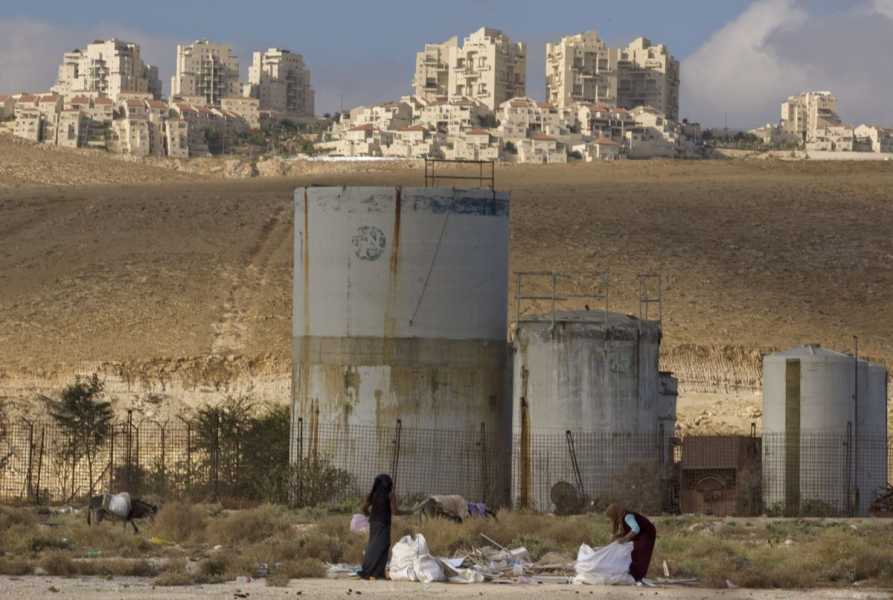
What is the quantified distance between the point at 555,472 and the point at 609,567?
39.8 ft

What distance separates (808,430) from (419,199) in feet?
27.8

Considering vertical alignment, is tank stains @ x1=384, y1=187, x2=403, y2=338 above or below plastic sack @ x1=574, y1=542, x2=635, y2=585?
above

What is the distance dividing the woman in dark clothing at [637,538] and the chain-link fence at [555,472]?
464 inches

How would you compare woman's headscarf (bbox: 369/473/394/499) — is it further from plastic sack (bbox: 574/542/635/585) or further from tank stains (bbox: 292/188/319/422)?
tank stains (bbox: 292/188/319/422)

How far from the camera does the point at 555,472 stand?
3766 centimetres

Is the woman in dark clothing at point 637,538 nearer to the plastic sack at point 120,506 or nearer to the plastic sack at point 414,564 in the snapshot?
the plastic sack at point 414,564

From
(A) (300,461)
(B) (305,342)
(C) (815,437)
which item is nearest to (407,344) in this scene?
(B) (305,342)

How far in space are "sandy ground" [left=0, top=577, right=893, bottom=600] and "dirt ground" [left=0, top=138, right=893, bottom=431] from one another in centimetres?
2847

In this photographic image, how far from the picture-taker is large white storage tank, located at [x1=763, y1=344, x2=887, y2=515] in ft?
124

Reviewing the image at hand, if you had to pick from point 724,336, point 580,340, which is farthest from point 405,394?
point 724,336

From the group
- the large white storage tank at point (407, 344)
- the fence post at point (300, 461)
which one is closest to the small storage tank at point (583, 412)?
the large white storage tank at point (407, 344)

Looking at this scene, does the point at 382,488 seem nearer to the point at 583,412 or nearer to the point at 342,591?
the point at 342,591

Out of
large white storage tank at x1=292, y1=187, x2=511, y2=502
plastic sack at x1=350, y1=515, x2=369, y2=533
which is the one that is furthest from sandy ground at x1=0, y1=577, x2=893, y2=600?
large white storage tank at x1=292, y1=187, x2=511, y2=502

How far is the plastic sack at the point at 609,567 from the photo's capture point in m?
25.5
